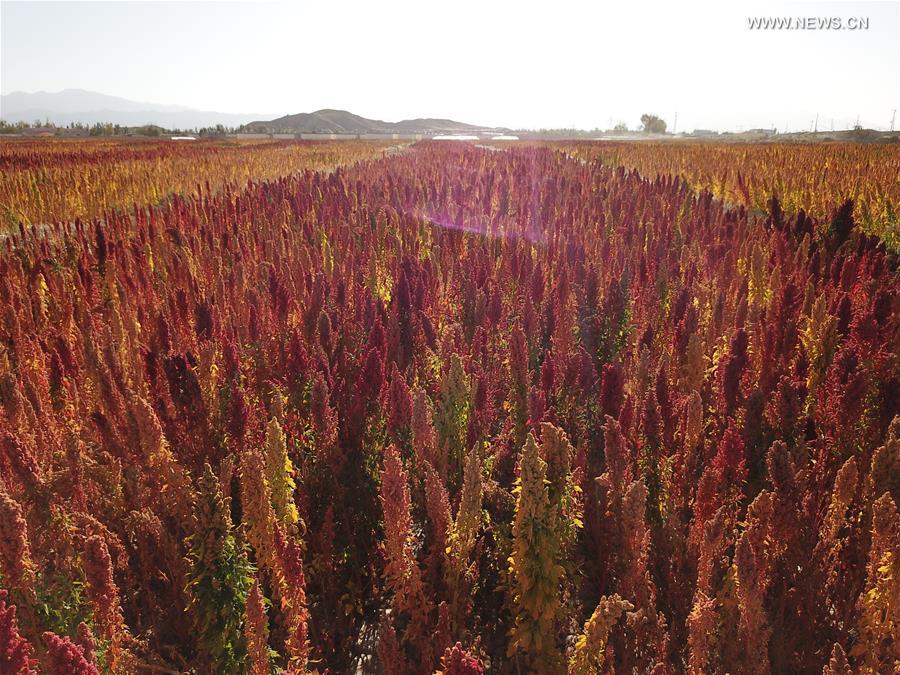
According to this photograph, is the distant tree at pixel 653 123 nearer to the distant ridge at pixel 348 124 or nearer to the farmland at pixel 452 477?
the distant ridge at pixel 348 124

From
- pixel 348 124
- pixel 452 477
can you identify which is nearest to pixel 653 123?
pixel 348 124

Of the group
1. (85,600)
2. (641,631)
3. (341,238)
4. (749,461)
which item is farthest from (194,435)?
(341,238)

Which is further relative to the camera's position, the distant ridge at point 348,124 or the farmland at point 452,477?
the distant ridge at point 348,124

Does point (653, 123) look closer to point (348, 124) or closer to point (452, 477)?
point (348, 124)

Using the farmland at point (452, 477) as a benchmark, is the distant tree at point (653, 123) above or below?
above

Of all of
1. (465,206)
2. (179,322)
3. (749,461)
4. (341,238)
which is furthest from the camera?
(465,206)

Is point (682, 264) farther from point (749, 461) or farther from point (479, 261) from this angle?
point (749, 461)

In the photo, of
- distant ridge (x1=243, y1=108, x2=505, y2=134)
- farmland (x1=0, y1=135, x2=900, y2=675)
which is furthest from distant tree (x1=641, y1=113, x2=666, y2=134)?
farmland (x1=0, y1=135, x2=900, y2=675)

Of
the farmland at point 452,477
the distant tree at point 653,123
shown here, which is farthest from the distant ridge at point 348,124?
the farmland at point 452,477
